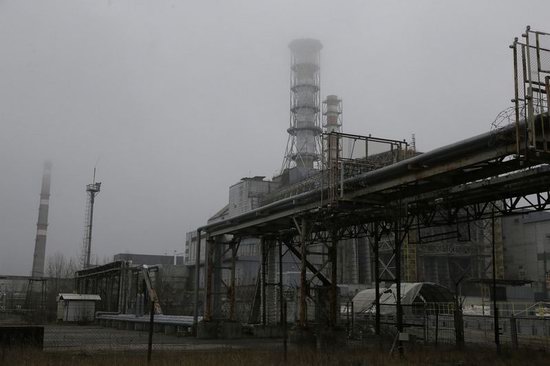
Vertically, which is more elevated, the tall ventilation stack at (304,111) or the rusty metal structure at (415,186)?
the tall ventilation stack at (304,111)

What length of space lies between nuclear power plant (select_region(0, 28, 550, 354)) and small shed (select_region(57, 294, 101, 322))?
0.34m

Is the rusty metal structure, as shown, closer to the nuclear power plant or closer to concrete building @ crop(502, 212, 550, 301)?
the nuclear power plant

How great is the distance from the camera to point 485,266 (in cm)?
6191

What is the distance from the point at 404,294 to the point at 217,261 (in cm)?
1232

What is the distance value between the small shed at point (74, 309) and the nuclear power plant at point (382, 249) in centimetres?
34

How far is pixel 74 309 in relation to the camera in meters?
42.1

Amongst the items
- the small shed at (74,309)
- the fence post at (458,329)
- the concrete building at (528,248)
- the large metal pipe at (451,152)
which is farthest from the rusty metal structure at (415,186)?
the concrete building at (528,248)

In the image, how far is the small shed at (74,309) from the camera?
41.8 m

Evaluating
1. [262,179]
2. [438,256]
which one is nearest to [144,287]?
[262,179]

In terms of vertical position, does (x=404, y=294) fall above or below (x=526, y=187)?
below

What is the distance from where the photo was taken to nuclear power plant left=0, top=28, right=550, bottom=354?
14.4m

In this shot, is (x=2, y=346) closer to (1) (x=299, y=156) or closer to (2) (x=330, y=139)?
(2) (x=330, y=139)

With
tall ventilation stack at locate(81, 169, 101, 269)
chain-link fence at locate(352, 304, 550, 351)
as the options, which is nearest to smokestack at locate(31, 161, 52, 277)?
tall ventilation stack at locate(81, 169, 101, 269)

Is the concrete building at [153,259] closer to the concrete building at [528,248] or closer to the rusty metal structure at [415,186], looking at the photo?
the concrete building at [528,248]
